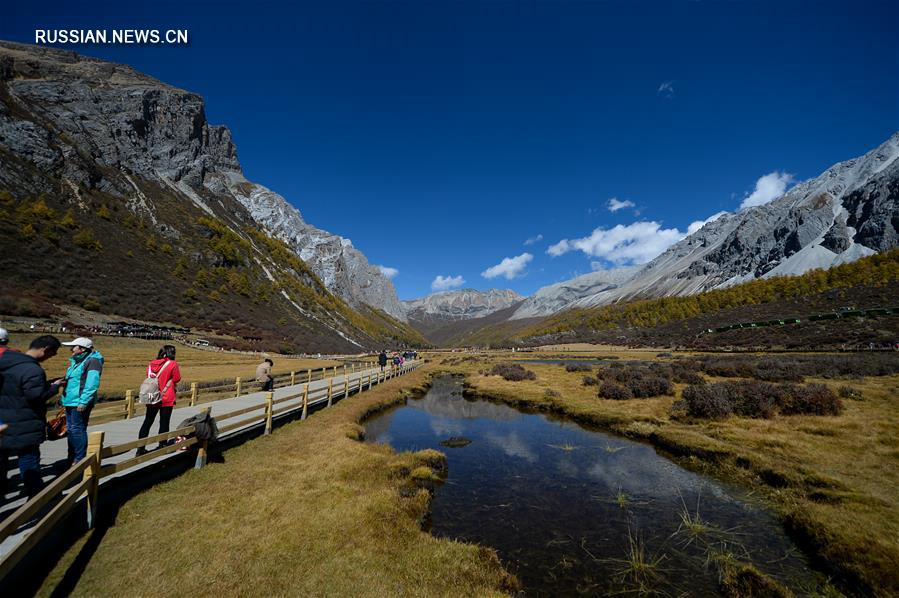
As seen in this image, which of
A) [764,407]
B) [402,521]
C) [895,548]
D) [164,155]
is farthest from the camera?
[164,155]

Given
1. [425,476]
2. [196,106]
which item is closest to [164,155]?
[196,106]

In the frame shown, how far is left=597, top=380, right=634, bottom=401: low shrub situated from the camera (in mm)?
23334

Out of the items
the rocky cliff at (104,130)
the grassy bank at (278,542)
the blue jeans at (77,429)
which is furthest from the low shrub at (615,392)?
the rocky cliff at (104,130)

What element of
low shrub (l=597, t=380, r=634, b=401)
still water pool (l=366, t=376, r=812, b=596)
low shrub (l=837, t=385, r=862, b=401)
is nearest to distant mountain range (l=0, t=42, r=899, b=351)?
still water pool (l=366, t=376, r=812, b=596)

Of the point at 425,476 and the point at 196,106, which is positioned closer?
the point at 425,476

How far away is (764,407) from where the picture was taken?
16.2 meters

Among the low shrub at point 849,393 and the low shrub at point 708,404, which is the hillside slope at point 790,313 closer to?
the low shrub at point 849,393

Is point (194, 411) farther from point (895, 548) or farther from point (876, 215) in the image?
point (876, 215)

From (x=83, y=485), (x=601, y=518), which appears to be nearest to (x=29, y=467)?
(x=83, y=485)

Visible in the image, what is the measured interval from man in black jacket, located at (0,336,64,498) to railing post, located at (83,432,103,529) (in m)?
0.71

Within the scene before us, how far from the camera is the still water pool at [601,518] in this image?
7.33 meters

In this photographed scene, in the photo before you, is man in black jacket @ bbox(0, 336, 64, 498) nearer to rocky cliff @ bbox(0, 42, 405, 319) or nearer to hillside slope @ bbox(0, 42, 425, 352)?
hillside slope @ bbox(0, 42, 425, 352)

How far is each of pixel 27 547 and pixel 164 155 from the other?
16441 centimetres

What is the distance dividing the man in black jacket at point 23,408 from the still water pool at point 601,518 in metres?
7.89
